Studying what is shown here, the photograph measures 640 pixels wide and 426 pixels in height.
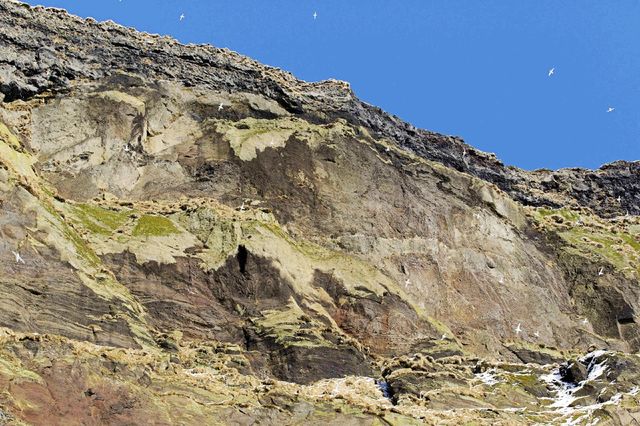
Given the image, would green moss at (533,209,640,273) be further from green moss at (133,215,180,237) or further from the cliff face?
green moss at (133,215,180,237)

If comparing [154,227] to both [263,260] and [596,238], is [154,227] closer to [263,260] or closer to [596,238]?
[263,260]

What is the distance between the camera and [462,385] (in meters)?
40.0

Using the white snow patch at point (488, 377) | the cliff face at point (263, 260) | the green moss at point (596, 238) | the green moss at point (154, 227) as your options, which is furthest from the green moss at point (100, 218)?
the green moss at point (596, 238)

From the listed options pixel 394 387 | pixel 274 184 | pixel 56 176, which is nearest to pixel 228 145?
pixel 274 184

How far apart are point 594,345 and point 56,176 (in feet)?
111

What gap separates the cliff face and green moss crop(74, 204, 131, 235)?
0.55ft

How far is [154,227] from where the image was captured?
4772cm

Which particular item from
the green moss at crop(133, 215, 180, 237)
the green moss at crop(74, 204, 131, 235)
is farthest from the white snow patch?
the green moss at crop(74, 204, 131, 235)

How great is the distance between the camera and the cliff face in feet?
111

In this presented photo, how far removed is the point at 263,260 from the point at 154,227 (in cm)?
622

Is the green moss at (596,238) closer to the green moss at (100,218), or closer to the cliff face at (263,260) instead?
the cliff face at (263,260)

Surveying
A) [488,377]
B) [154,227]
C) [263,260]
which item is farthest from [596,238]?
[154,227]

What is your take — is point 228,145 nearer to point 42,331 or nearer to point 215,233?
point 215,233

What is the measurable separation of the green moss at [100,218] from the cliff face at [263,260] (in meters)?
0.17
